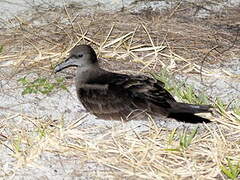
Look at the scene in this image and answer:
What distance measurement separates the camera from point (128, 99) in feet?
15.1

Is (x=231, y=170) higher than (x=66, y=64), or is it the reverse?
(x=231, y=170)

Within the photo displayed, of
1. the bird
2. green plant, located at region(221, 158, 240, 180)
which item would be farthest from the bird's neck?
green plant, located at region(221, 158, 240, 180)

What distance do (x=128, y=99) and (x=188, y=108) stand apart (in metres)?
0.40

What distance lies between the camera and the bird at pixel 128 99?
457cm

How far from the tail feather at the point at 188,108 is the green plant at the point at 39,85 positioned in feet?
2.93

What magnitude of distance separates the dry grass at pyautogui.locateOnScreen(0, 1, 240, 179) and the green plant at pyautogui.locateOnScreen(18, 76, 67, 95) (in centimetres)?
21

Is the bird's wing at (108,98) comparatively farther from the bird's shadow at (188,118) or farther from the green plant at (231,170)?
the green plant at (231,170)

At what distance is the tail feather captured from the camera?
4.54 m

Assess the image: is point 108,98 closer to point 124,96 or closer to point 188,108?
point 124,96

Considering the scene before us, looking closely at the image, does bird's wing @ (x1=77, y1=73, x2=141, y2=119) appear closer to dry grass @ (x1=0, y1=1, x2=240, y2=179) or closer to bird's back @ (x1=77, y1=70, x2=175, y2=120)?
bird's back @ (x1=77, y1=70, x2=175, y2=120)

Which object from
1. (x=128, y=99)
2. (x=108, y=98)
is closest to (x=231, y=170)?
(x=128, y=99)

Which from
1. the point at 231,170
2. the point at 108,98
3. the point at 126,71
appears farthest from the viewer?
the point at 126,71

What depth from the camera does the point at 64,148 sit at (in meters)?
4.30

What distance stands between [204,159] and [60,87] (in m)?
1.35
